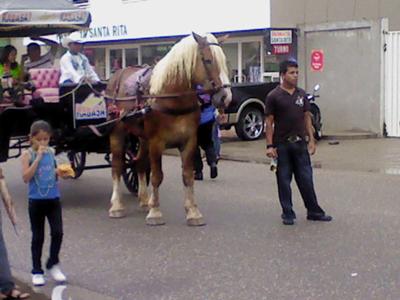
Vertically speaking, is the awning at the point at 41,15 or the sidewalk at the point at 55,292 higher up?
the awning at the point at 41,15

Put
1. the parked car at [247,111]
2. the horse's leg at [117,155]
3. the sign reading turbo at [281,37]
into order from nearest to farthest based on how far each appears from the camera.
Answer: the horse's leg at [117,155] < the parked car at [247,111] < the sign reading turbo at [281,37]

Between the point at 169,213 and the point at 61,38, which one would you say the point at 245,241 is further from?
the point at 61,38

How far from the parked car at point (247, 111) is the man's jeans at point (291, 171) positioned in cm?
899

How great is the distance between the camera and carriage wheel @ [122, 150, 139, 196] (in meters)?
11.3

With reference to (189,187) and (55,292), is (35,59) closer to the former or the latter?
(189,187)

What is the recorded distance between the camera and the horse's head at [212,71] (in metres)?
8.97

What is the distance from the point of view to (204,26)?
23.0 meters

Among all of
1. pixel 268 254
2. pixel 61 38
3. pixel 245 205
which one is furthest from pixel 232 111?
pixel 268 254

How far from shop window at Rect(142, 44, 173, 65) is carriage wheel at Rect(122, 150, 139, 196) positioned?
14197 mm

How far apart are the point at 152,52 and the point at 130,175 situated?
1517cm

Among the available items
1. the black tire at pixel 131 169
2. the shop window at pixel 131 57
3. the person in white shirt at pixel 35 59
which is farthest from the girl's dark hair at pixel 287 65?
the shop window at pixel 131 57

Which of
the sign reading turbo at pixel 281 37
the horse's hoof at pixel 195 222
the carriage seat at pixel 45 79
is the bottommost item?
the horse's hoof at pixel 195 222

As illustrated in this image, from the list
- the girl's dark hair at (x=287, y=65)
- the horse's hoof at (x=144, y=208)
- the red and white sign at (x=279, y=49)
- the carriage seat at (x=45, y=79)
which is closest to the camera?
the girl's dark hair at (x=287, y=65)

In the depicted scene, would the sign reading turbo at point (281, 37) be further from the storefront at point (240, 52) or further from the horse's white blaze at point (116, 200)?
the horse's white blaze at point (116, 200)
